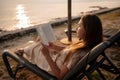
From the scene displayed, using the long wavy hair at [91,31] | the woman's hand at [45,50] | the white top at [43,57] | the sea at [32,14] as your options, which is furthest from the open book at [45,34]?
the sea at [32,14]

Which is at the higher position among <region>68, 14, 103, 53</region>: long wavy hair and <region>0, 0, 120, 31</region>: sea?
<region>68, 14, 103, 53</region>: long wavy hair

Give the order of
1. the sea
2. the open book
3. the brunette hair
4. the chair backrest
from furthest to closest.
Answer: the sea
the open book
the brunette hair
the chair backrest

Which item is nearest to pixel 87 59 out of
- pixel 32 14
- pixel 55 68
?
pixel 55 68

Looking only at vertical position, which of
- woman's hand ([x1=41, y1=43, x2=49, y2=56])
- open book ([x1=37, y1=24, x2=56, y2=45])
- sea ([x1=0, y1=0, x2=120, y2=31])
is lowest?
sea ([x1=0, y1=0, x2=120, y2=31])

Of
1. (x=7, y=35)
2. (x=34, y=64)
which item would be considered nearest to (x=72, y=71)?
(x=34, y=64)

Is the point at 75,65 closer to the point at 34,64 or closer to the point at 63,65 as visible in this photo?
the point at 63,65

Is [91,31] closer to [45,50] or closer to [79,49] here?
[79,49]

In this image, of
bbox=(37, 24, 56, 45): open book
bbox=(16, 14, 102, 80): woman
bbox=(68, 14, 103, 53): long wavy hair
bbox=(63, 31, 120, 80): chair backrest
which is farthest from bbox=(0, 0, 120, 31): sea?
bbox=(63, 31, 120, 80): chair backrest

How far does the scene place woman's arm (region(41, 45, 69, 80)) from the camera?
2.78m

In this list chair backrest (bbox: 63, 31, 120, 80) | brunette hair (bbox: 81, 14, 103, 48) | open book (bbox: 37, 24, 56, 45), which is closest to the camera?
chair backrest (bbox: 63, 31, 120, 80)

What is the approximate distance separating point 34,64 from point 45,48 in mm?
433

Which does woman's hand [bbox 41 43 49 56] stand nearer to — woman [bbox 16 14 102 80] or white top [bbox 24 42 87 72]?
woman [bbox 16 14 102 80]

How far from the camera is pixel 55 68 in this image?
9.52ft

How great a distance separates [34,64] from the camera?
3357mm
